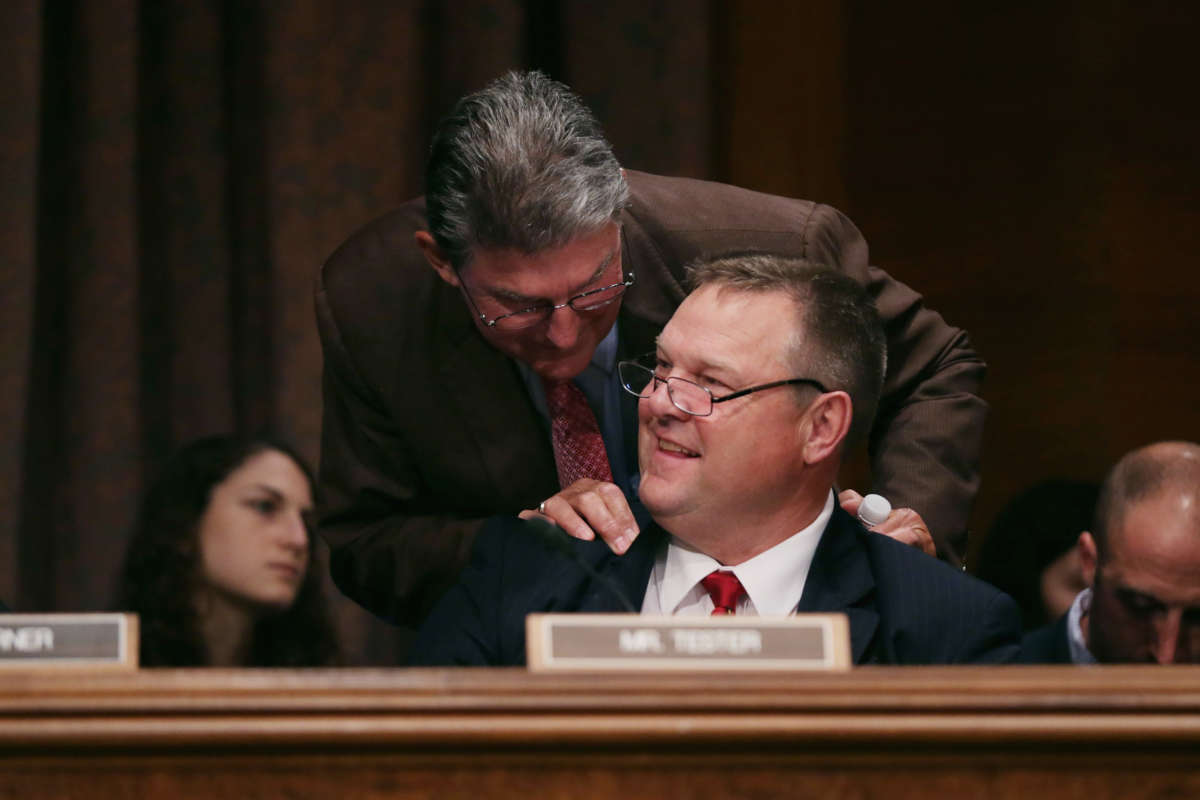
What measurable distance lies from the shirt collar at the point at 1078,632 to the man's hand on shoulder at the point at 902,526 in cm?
20

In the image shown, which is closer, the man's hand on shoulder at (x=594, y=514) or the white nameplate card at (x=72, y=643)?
the white nameplate card at (x=72, y=643)

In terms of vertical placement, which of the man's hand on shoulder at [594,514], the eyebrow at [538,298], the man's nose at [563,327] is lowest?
the man's hand on shoulder at [594,514]

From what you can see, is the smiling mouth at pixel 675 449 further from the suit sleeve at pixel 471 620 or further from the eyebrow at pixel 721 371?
the suit sleeve at pixel 471 620

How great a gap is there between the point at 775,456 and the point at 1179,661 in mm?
560

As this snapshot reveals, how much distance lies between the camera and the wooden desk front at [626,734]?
3.65 feet

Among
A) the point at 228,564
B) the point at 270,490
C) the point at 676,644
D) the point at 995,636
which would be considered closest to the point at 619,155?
the point at 270,490

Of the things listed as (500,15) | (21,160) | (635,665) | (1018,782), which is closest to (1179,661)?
(1018,782)

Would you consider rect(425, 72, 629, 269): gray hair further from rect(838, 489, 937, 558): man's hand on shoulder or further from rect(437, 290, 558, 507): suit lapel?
rect(838, 489, 937, 558): man's hand on shoulder

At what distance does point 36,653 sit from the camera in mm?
1210

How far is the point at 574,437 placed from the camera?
6.73 feet

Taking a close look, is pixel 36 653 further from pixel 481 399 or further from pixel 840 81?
pixel 840 81

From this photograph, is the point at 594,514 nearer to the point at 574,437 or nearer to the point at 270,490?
the point at 574,437

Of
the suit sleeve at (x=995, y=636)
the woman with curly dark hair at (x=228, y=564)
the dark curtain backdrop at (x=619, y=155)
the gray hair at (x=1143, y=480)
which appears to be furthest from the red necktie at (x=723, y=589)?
the dark curtain backdrop at (x=619, y=155)

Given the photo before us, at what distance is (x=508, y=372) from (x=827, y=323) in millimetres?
455
